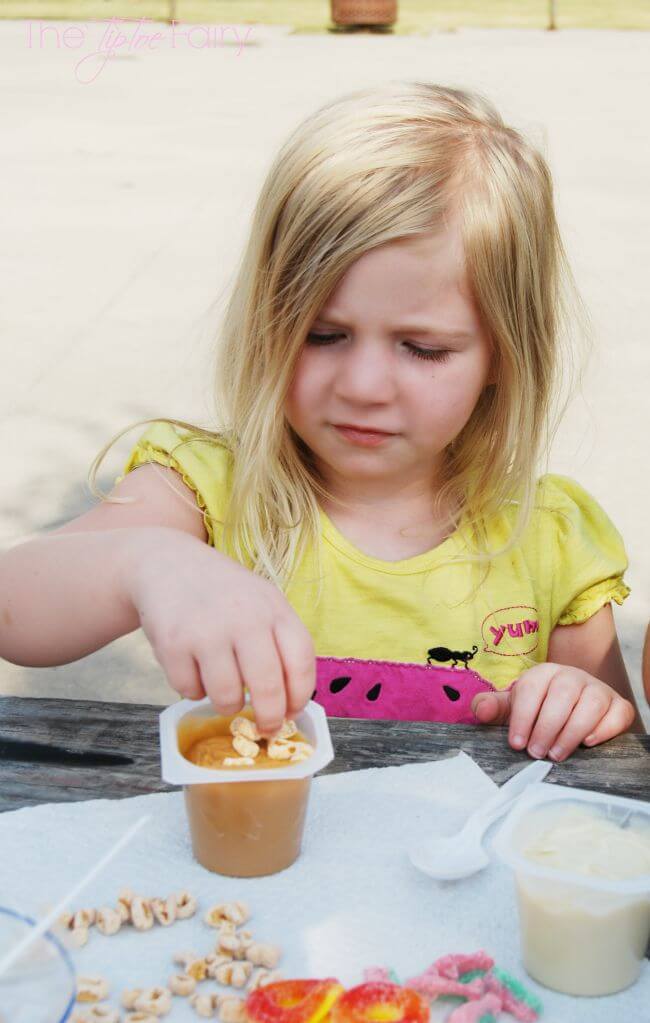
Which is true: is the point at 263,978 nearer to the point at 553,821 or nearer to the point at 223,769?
the point at 223,769

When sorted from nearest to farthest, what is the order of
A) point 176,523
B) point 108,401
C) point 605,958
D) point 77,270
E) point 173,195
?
point 605,958
point 176,523
point 108,401
point 77,270
point 173,195

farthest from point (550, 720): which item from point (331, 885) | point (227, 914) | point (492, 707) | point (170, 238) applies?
point (170, 238)

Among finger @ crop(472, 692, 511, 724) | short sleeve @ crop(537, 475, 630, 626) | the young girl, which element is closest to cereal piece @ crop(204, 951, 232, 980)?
the young girl

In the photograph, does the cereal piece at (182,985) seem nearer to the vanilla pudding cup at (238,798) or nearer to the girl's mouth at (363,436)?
the vanilla pudding cup at (238,798)

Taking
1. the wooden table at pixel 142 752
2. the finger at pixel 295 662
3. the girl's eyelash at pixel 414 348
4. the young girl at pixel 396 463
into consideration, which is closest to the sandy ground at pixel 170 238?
the young girl at pixel 396 463

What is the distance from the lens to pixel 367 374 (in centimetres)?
154

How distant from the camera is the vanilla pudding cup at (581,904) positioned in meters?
1.02

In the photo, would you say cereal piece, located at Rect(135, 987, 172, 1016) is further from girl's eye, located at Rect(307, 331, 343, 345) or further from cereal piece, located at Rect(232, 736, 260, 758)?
girl's eye, located at Rect(307, 331, 343, 345)

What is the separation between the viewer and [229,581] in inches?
45.1

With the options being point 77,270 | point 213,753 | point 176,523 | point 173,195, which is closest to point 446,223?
point 176,523

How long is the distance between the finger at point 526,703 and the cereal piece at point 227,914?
0.37 m

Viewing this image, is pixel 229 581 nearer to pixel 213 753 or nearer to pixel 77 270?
pixel 213 753

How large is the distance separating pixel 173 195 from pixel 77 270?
1.49 m

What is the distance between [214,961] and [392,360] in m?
0.79
